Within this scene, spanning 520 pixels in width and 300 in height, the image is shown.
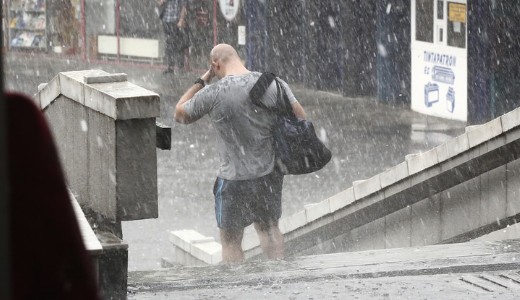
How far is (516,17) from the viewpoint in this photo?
16500mm

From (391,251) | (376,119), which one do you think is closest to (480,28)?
(376,119)

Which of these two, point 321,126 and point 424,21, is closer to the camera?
point 321,126

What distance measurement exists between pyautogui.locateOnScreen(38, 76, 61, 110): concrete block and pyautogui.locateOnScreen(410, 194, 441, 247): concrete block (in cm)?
268

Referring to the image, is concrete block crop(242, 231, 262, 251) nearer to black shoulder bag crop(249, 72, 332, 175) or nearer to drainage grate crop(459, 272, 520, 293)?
black shoulder bag crop(249, 72, 332, 175)

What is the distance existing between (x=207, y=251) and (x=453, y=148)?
113 inches

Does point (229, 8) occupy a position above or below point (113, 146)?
above

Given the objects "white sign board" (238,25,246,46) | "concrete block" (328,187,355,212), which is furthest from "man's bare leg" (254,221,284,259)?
"white sign board" (238,25,246,46)

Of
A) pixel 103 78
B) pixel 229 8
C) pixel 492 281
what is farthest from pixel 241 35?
pixel 492 281

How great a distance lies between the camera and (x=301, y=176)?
1418 centimetres

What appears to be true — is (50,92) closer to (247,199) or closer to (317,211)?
(247,199)

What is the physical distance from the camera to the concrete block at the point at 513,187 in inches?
298

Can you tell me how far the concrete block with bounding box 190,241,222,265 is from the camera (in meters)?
9.64

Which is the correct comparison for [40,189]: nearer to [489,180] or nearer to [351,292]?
[351,292]

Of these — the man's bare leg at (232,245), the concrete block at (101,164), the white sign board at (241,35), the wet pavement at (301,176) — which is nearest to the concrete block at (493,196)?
the man's bare leg at (232,245)
